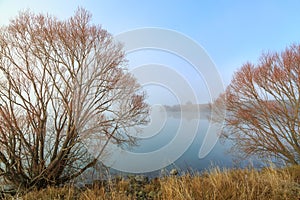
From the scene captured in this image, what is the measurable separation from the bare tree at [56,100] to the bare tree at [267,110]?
7.04 metres

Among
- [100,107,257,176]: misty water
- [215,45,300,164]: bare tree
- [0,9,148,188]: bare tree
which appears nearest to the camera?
[0,9,148,188]: bare tree

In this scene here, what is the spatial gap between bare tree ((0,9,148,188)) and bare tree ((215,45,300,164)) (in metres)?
7.04

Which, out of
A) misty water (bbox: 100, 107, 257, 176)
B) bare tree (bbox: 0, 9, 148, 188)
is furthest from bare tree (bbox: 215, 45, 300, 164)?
bare tree (bbox: 0, 9, 148, 188)

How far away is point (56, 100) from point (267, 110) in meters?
9.74

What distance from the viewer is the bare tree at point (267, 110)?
904 cm

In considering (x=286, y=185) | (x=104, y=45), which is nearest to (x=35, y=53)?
(x=104, y=45)

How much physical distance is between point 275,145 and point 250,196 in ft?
30.4

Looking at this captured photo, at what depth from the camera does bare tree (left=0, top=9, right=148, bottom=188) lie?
5320 mm

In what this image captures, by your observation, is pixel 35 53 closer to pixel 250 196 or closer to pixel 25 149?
pixel 25 149

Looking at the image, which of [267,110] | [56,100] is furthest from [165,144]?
[267,110]

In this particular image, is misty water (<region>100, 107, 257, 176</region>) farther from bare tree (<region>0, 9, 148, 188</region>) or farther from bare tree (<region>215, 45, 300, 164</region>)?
bare tree (<region>215, 45, 300, 164</region>)

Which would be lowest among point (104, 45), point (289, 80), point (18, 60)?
point (289, 80)

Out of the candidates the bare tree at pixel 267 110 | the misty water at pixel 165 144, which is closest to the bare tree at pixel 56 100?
the misty water at pixel 165 144

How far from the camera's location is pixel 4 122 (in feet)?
17.0
